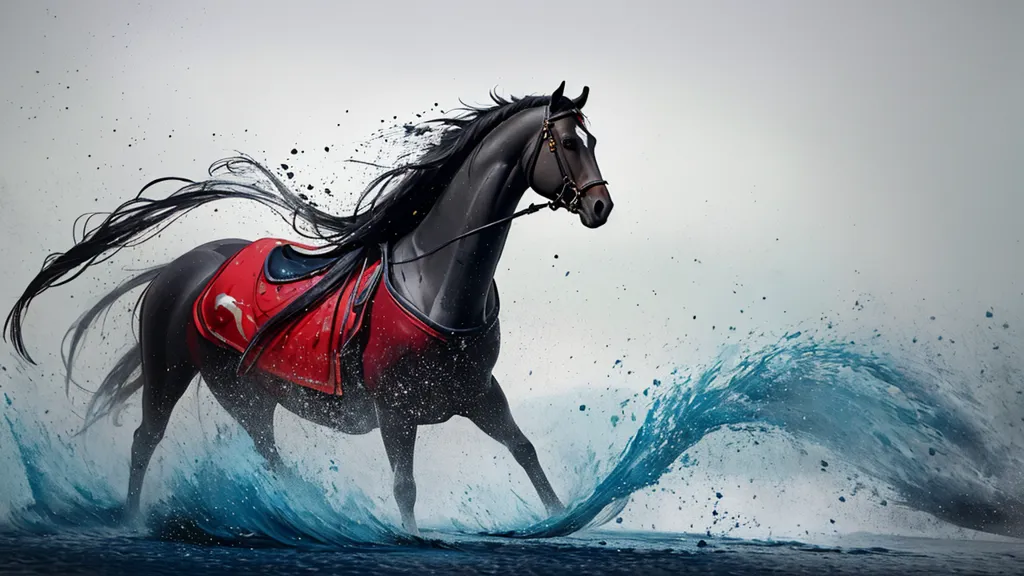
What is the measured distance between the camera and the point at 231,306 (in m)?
4.70

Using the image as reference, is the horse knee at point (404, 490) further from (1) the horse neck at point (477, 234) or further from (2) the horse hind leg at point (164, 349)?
(2) the horse hind leg at point (164, 349)

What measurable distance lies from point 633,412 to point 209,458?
2.06 m

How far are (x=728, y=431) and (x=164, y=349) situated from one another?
8.96 ft

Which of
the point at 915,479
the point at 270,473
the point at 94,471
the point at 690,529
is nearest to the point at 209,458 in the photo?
the point at 270,473

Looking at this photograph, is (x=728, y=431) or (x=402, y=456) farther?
(x=728, y=431)

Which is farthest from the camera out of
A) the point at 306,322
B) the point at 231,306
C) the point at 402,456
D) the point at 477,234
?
the point at 231,306

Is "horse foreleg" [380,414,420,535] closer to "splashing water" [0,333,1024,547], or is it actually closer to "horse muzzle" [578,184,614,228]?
"splashing water" [0,333,1024,547]

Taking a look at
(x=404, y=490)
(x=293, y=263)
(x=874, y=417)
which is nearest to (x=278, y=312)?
(x=293, y=263)

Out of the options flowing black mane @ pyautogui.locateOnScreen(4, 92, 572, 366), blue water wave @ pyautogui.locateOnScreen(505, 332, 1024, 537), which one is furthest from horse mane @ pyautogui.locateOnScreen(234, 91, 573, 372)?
blue water wave @ pyautogui.locateOnScreen(505, 332, 1024, 537)

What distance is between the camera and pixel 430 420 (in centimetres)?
441

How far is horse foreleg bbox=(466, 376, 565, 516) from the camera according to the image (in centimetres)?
448

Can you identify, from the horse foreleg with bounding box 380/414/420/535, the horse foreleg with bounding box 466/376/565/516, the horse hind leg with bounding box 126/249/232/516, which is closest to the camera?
the horse foreleg with bounding box 380/414/420/535

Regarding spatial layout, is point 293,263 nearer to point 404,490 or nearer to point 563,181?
point 404,490

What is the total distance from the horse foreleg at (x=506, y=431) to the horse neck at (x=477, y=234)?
16.5 inches
